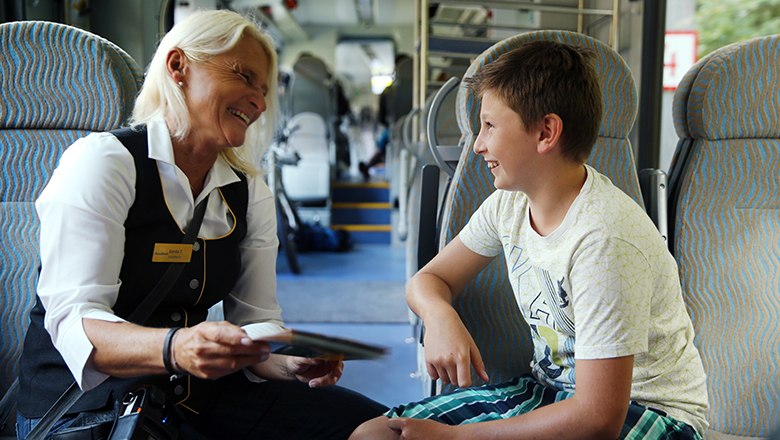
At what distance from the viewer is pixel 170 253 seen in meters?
1.26

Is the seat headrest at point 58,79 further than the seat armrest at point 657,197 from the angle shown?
No

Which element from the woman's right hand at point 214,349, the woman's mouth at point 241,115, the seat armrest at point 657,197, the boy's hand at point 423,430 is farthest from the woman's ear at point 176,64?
the seat armrest at point 657,197

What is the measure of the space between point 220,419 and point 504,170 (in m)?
0.83

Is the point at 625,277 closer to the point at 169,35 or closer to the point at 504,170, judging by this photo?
the point at 504,170

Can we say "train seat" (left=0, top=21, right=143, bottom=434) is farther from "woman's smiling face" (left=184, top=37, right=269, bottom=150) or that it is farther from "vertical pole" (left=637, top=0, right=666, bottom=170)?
"vertical pole" (left=637, top=0, right=666, bottom=170)

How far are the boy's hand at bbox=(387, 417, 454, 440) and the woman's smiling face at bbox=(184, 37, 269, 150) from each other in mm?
658

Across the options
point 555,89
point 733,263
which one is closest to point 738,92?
point 733,263

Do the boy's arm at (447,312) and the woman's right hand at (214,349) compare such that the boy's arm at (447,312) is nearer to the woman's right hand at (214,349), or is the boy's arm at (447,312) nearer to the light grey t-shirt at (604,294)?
the light grey t-shirt at (604,294)

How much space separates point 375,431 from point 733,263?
1117mm

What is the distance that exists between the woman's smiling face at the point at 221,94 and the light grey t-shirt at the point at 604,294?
57 centimetres

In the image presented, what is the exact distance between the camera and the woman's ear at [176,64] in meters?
1.31

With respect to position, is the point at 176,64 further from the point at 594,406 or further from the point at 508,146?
the point at 594,406

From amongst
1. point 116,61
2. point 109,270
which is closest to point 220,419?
point 109,270

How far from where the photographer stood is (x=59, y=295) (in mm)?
1111
